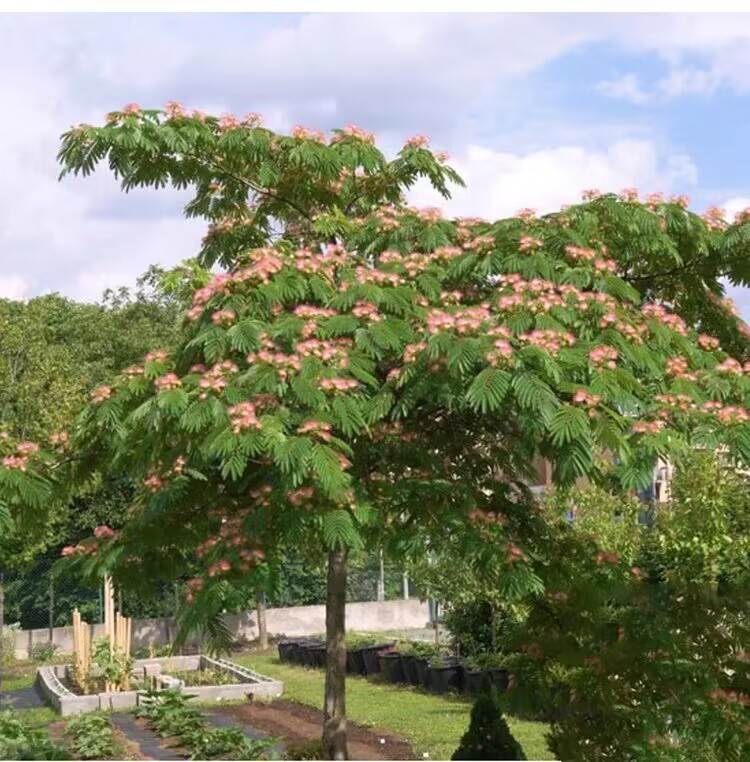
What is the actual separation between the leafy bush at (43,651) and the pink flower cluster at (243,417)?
94.0 feet

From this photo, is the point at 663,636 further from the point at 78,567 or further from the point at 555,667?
the point at 78,567

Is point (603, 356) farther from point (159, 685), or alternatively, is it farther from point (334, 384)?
point (159, 685)

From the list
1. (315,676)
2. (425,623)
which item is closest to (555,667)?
(315,676)

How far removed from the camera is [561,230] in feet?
31.6

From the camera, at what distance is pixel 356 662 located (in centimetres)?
2883

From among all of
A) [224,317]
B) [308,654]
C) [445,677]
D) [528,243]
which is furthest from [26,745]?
[308,654]

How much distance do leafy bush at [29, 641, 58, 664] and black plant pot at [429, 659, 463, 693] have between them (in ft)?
47.2

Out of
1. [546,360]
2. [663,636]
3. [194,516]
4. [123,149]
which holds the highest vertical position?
[123,149]

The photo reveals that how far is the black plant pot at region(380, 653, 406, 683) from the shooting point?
86.8 feet

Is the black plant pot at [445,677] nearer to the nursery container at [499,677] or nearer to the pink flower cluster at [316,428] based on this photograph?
the nursery container at [499,677]

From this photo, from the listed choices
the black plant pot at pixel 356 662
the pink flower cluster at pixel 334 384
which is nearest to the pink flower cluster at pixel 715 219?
the pink flower cluster at pixel 334 384

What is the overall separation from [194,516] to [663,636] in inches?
149

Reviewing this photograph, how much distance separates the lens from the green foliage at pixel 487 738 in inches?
485

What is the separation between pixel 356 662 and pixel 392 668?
2.34 metres
